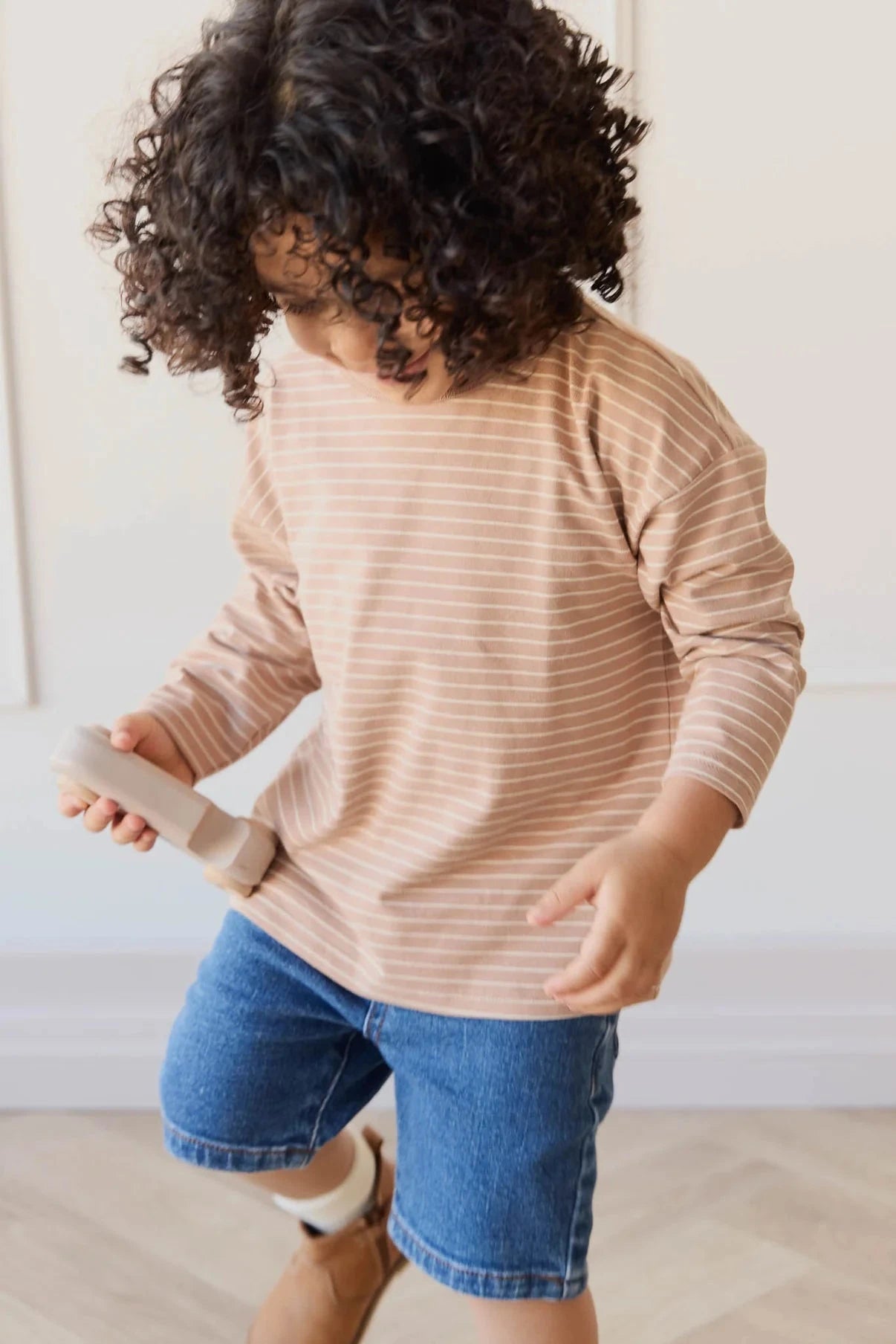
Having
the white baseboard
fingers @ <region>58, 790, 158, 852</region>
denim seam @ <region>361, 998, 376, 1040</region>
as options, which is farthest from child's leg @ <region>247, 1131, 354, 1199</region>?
the white baseboard

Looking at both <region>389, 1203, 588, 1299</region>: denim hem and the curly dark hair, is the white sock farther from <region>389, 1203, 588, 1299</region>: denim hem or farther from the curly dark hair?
the curly dark hair

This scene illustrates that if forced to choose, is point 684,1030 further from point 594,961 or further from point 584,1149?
point 594,961

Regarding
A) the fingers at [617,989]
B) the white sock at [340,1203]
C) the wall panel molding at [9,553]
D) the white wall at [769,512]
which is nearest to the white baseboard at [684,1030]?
the white wall at [769,512]

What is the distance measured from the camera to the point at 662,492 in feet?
2.60

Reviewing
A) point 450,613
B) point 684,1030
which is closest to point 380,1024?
point 450,613

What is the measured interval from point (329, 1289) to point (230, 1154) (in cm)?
16

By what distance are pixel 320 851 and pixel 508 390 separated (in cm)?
29

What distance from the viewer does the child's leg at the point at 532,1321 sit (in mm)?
851

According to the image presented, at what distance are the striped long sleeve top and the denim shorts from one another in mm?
21

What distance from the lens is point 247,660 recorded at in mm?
988

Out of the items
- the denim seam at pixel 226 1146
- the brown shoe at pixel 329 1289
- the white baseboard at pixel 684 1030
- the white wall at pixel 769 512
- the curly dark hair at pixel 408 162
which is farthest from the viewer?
the white baseboard at pixel 684 1030

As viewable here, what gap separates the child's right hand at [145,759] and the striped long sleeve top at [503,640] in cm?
1

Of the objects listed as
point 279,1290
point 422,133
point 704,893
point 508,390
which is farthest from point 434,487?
point 704,893

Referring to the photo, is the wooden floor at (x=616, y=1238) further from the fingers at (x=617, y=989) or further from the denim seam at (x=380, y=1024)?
the fingers at (x=617, y=989)
